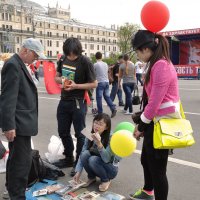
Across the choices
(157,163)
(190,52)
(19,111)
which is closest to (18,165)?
(19,111)

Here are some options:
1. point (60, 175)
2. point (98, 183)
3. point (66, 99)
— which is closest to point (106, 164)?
point (98, 183)

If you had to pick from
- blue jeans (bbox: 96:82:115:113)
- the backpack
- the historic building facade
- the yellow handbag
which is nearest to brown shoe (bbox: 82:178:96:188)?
the backpack

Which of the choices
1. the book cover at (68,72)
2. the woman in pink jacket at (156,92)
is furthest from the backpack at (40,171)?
the woman in pink jacket at (156,92)

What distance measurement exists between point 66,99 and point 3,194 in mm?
1366

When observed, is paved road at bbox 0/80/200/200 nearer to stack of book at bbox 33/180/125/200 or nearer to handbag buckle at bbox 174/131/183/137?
stack of book at bbox 33/180/125/200

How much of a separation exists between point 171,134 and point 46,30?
12004 cm

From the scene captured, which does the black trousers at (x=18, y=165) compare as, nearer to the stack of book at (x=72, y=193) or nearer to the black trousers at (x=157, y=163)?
the stack of book at (x=72, y=193)

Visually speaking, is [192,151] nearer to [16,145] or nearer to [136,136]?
[136,136]

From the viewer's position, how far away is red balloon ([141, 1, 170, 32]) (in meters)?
2.90

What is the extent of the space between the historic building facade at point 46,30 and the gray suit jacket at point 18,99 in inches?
3254

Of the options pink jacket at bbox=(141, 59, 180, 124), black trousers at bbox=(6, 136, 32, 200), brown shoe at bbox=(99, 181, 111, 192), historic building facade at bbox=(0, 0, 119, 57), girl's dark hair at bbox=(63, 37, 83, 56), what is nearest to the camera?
pink jacket at bbox=(141, 59, 180, 124)

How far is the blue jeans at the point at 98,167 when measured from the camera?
377 cm

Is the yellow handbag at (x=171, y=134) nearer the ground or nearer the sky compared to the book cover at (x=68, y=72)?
nearer the ground

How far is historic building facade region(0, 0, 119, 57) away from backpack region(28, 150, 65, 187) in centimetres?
8188
